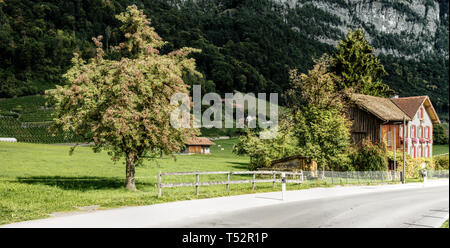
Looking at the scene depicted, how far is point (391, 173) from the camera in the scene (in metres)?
44.3

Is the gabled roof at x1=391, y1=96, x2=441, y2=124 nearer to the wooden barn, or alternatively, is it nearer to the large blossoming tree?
the wooden barn

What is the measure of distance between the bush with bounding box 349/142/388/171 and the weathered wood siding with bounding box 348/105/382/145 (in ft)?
12.9

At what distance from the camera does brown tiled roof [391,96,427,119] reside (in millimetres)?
58259

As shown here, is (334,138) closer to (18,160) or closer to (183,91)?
(183,91)

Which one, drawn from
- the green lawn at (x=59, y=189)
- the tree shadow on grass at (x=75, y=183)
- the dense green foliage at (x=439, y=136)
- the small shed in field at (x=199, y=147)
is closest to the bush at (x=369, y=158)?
the green lawn at (x=59, y=189)

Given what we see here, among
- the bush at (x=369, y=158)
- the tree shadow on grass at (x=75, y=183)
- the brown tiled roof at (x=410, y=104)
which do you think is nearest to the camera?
the tree shadow on grass at (x=75, y=183)

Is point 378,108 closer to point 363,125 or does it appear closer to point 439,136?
point 363,125

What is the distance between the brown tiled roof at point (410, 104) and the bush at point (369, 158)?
14389 millimetres

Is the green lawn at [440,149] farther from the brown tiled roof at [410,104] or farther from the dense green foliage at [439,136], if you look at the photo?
the brown tiled roof at [410,104]

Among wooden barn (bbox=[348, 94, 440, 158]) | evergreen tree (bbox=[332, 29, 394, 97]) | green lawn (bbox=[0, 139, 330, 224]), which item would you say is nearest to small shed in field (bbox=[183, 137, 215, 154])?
evergreen tree (bbox=[332, 29, 394, 97])

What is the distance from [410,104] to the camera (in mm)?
59969

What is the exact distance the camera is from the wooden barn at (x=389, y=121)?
5041 cm

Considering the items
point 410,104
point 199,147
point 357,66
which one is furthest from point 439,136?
point 199,147

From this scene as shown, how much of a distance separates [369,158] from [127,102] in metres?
30.5
